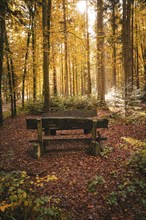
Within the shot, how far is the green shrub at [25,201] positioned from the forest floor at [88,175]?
20cm

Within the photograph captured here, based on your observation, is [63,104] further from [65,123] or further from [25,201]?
[25,201]

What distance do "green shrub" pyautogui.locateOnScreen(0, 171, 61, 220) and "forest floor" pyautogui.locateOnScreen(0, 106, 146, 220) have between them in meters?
0.20

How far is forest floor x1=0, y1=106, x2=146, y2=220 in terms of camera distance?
3785mm

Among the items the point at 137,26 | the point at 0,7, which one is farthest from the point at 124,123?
the point at 137,26

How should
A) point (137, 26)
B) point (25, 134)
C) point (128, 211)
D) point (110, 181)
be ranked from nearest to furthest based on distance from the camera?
point (128, 211) < point (110, 181) < point (25, 134) < point (137, 26)

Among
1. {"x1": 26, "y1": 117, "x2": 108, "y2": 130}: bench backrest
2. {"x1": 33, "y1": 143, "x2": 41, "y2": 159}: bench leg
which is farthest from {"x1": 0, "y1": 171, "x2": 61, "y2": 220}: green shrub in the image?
{"x1": 26, "y1": 117, "x2": 108, "y2": 130}: bench backrest

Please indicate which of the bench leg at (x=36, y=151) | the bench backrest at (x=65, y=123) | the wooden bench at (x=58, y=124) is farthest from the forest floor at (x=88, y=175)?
the bench backrest at (x=65, y=123)

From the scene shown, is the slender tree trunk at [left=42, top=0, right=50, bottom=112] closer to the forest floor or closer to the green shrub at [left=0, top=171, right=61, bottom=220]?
the forest floor

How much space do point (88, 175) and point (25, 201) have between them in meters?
2.09

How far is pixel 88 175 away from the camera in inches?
199

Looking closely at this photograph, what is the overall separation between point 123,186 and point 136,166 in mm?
946

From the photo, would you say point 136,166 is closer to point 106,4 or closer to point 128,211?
point 128,211

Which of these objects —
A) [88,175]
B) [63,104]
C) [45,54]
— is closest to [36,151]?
[88,175]

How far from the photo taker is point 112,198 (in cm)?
401
